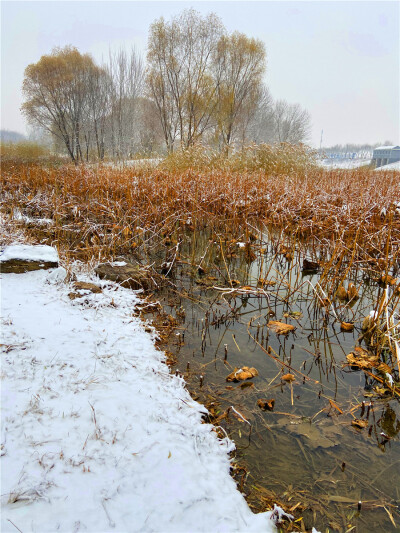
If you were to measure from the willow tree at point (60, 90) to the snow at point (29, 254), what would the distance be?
18499 millimetres

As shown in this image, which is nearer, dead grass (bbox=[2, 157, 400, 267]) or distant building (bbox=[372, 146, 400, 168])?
dead grass (bbox=[2, 157, 400, 267])

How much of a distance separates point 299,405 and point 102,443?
1.08 meters

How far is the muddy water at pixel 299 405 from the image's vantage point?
3.88ft

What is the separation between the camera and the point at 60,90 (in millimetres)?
19969

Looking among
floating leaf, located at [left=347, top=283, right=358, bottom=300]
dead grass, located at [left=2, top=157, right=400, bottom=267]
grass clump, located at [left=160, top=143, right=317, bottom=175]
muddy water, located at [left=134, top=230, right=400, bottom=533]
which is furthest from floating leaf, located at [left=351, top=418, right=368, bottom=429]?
grass clump, located at [left=160, top=143, right=317, bottom=175]

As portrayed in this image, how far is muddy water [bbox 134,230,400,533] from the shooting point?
1.18m

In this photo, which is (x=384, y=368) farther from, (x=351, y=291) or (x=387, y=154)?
(x=387, y=154)

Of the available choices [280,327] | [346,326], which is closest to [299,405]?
[280,327]

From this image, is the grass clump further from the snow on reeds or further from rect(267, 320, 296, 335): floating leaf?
rect(267, 320, 296, 335): floating leaf

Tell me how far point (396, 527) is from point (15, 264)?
3.25 metres

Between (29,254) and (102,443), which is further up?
(29,254)

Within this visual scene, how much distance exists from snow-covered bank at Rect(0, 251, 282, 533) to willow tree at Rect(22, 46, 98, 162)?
20.2m

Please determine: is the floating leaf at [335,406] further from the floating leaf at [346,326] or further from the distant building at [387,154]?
the distant building at [387,154]

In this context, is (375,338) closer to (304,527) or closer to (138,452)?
(304,527)
